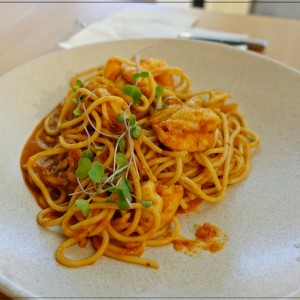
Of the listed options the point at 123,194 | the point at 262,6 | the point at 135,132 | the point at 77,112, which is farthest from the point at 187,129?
the point at 262,6

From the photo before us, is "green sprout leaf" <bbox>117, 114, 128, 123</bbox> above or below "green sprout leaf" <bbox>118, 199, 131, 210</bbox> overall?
above

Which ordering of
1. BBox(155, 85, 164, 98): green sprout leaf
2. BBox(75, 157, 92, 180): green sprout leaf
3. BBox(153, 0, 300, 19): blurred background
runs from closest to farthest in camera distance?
BBox(75, 157, 92, 180): green sprout leaf, BBox(155, 85, 164, 98): green sprout leaf, BBox(153, 0, 300, 19): blurred background

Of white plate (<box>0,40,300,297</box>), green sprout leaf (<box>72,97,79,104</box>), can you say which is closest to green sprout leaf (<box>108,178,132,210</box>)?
white plate (<box>0,40,300,297</box>)

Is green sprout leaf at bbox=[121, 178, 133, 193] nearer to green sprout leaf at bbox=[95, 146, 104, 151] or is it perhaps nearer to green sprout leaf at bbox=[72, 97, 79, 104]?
green sprout leaf at bbox=[95, 146, 104, 151]

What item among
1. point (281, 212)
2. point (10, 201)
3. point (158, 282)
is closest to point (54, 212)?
point (10, 201)

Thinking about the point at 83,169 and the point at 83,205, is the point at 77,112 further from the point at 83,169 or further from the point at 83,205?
the point at 83,205

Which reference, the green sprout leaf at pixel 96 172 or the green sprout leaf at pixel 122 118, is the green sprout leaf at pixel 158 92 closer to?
the green sprout leaf at pixel 122 118

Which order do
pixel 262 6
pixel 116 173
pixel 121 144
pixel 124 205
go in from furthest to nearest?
pixel 262 6 → pixel 121 144 → pixel 116 173 → pixel 124 205

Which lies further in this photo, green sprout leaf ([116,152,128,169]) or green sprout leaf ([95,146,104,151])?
green sprout leaf ([95,146,104,151])
